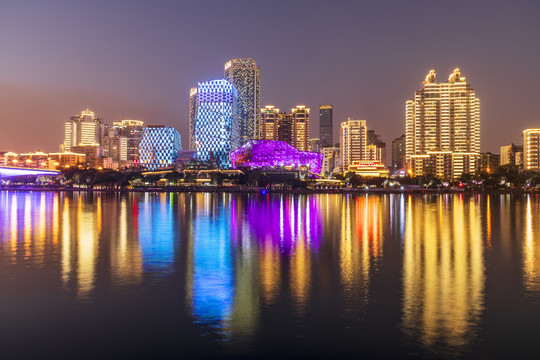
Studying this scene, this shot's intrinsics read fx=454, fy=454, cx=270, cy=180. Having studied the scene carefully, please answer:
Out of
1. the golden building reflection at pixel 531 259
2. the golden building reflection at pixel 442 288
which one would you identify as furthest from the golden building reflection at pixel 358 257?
the golden building reflection at pixel 531 259

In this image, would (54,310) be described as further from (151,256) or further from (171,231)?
(171,231)

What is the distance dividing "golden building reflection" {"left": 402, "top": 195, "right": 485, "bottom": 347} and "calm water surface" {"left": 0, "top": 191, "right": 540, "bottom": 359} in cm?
6

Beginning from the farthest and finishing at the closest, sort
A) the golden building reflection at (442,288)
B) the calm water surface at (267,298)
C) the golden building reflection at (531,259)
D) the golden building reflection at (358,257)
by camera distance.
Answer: the golden building reflection at (531,259), the golden building reflection at (358,257), the golden building reflection at (442,288), the calm water surface at (267,298)

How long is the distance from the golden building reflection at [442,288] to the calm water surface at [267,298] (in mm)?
59

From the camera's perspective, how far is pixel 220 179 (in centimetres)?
16925

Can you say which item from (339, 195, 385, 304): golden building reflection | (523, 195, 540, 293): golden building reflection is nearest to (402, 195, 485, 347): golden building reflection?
(339, 195, 385, 304): golden building reflection

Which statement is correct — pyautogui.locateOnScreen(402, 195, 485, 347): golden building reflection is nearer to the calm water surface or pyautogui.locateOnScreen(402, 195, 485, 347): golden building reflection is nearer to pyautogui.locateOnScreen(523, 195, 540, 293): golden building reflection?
the calm water surface

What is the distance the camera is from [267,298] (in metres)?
14.0

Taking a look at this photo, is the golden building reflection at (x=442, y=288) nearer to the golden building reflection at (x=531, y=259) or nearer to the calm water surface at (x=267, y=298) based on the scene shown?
the calm water surface at (x=267, y=298)

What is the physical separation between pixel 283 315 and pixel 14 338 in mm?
6650

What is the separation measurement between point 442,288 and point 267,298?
606 centimetres

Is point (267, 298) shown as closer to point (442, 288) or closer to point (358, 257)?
point (442, 288)

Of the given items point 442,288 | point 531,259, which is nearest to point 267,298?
point 442,288

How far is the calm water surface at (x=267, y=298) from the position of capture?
10.5 meters
